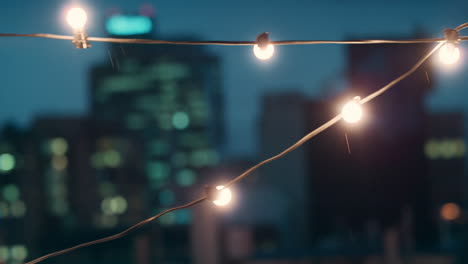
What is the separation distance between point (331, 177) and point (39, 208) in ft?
98.9

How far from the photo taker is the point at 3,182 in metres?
57.1

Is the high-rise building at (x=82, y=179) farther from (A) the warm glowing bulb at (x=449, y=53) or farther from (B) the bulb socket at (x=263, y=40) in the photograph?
(A) the warm glowing bulb at (x=449, y=53)

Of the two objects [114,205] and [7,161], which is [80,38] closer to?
[7,161]

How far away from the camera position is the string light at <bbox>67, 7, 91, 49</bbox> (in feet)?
11.4

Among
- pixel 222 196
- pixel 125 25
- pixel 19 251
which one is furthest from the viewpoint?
pixel 125 25

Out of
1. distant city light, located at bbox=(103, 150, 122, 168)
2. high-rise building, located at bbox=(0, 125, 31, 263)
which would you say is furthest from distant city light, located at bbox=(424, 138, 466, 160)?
high-rise building, located at bbox=(0, 125, 31, 263)

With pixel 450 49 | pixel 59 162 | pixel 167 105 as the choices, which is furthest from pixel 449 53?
pixel 167 105

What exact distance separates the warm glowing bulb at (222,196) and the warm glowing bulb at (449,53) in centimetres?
173

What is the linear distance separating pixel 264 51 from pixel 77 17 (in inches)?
47.7

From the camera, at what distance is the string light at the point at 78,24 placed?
11.4 feet

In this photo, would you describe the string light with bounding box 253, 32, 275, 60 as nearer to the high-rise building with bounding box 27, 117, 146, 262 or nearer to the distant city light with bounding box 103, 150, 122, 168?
the high-rise building with bounding box 27, 117, 146, 262

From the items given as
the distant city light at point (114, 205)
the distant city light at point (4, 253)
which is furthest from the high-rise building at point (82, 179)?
the distant city light at point (4, 253)

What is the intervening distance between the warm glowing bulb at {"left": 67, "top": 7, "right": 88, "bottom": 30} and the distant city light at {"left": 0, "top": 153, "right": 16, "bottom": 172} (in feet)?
185

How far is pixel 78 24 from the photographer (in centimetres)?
350
